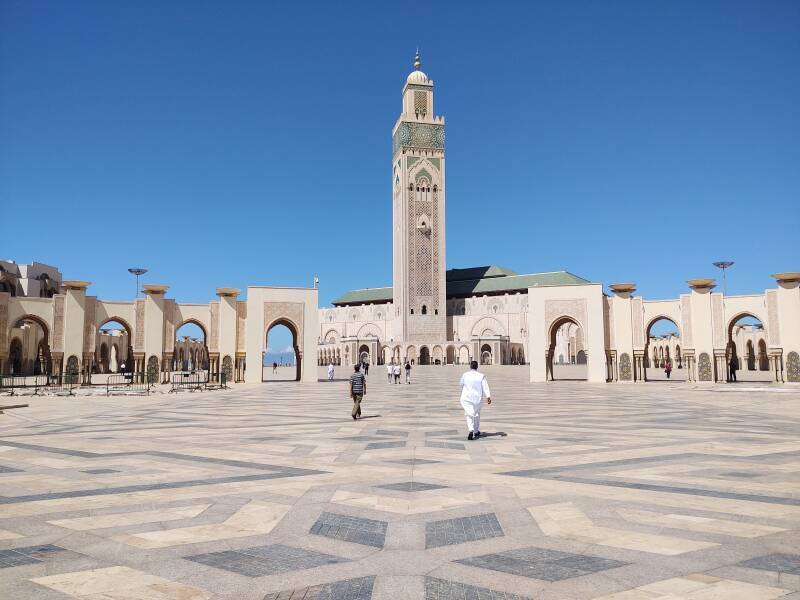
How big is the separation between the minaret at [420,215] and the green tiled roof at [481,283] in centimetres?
744

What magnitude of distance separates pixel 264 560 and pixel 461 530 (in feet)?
4.04

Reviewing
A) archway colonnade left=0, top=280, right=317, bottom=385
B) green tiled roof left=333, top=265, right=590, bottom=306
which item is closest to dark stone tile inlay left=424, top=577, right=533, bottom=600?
archway colonnade left=0, top=280, right=317, bottom=385

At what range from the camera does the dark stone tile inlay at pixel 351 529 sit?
142 inches

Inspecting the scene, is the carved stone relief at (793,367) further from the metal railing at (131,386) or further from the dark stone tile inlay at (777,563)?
the dark stone tile inlay at (777,563)

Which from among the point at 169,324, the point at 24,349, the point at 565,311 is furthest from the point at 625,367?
the point at 24,349

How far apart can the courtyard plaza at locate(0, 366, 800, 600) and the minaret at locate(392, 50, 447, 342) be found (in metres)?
57.2

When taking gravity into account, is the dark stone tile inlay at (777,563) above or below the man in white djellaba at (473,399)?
below

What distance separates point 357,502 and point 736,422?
8109mm

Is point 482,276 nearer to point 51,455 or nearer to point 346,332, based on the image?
point 346,332

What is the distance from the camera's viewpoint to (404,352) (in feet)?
209

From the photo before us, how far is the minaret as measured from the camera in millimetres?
65000

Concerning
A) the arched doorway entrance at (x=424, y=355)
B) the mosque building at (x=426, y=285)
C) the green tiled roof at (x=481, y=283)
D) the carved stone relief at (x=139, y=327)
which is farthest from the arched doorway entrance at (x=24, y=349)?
the green tiled roof at (x=481, y=283)

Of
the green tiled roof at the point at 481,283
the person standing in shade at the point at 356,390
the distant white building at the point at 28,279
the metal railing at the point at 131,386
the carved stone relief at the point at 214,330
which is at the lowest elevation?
the metal railing at the point at 131,386

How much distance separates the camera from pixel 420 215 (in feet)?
215
